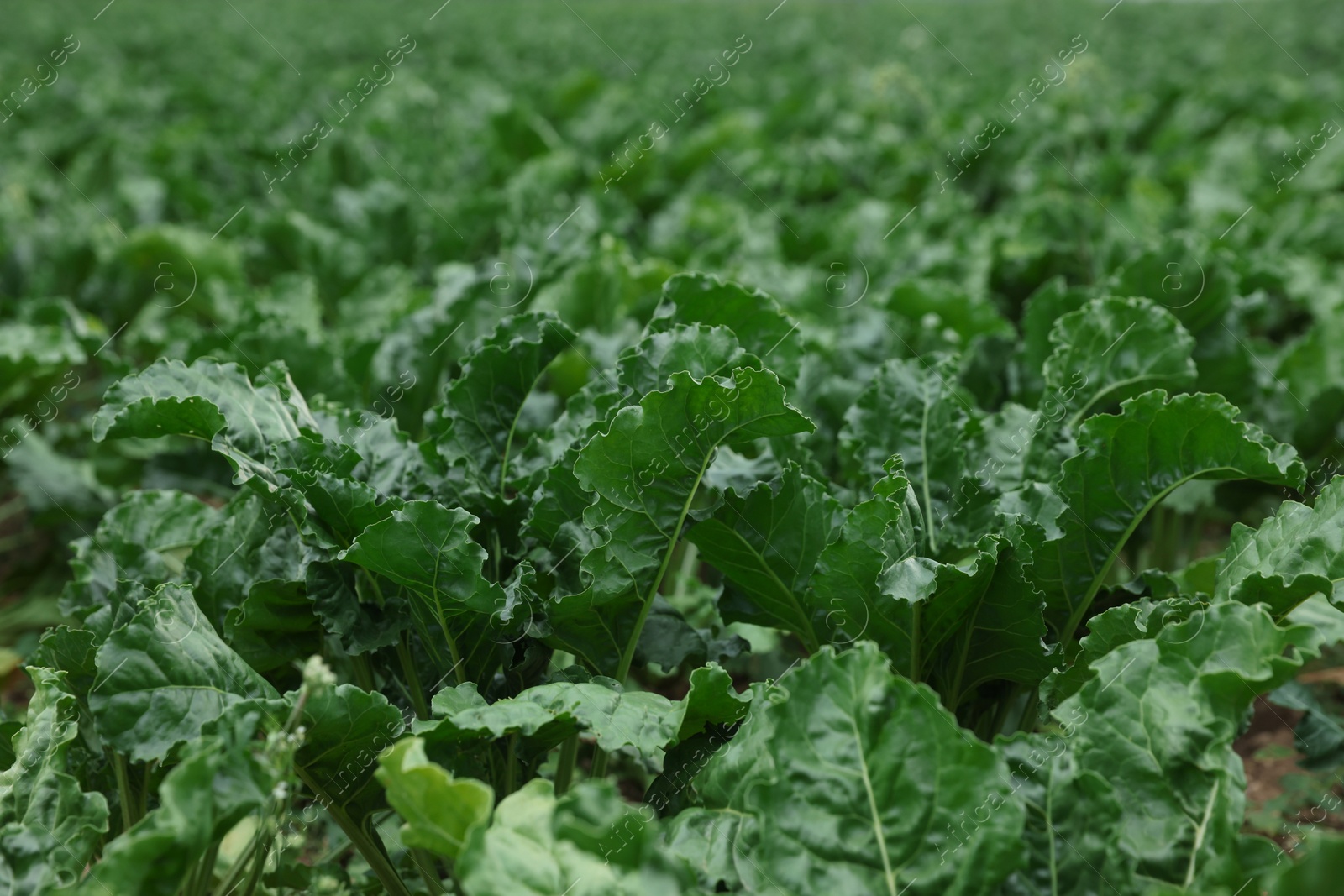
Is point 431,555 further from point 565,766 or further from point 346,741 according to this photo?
point 565,766

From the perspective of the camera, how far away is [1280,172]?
5777 mm

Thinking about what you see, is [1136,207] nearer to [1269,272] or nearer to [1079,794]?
[1269,272]

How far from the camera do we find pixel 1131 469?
2025 millimetres

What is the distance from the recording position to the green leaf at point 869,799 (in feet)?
4.87

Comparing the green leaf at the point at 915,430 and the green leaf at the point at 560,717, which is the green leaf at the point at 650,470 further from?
the green leaf at the point at 915,430

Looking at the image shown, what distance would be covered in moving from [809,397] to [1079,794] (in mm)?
1495

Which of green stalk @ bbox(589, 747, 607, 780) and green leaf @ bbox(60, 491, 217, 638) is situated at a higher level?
green leaf @ bbox(60, 491, 217, 638)

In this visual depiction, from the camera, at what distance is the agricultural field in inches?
60.0

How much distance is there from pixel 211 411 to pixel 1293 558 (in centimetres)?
178

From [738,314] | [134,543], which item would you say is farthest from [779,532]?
[134,543]

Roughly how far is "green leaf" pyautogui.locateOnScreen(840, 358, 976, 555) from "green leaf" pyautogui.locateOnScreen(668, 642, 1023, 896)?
86 cm

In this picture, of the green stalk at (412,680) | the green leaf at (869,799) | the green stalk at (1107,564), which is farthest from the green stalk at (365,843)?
the green stalk at (1107,564)

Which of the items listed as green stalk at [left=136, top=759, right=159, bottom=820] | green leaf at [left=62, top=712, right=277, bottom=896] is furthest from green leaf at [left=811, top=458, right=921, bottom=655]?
green stalk at [left=136, top=759, right=159, bottom=820]

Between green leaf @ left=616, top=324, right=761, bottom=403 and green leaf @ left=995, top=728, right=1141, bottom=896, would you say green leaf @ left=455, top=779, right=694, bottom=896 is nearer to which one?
green leaf @ left=995, top=728, right=1141, bottom=896
